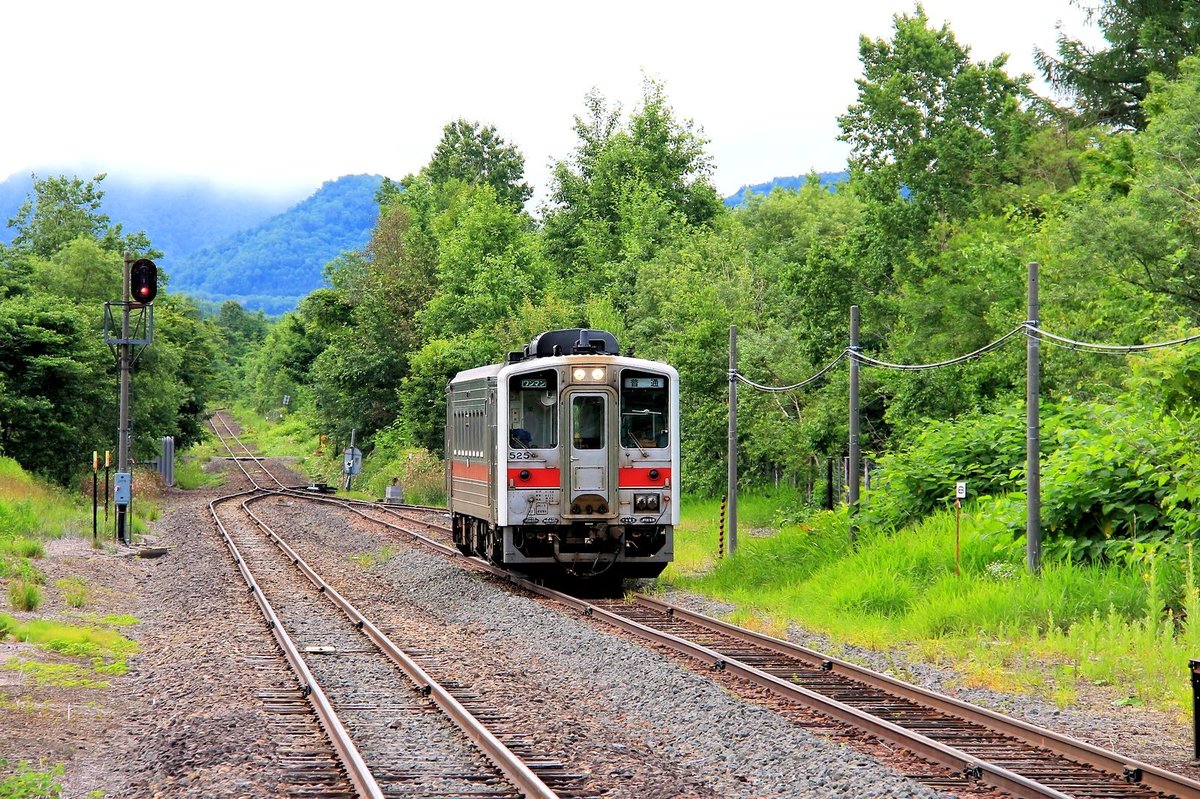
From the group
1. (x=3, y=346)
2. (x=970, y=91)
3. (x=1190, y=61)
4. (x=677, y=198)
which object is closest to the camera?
(x=1190, y=61)

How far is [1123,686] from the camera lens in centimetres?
1162

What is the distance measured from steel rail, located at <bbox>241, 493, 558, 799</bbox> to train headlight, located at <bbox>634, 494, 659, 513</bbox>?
4188 millimetres

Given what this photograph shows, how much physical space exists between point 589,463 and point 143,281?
8953 millimetres

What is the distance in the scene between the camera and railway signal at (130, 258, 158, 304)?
22.3 meters

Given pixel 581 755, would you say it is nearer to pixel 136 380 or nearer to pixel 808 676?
pixel 808 676

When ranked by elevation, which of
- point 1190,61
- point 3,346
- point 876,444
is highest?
point 1190,61

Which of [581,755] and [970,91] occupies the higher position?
[970,91]

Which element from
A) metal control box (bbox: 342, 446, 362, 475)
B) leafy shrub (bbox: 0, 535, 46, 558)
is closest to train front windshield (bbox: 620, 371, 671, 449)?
leafy shrub (bbox: 0, 535, 46, 558)

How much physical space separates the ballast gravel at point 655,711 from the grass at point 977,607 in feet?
8.28

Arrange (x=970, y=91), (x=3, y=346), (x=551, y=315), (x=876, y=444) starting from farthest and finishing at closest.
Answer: (x=551, y=315) < (x=3, y=346) < (x=970, y=91) < (x=876, y=444)

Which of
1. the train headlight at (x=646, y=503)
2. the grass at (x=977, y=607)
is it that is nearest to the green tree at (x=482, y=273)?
the train headlight at (x=646, y=503)

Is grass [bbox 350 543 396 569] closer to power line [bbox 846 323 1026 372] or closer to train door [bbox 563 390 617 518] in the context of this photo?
train door [bbox 563 390 617 518]

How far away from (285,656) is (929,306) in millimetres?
19264

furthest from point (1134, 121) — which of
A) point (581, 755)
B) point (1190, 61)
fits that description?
point (581, 755)
